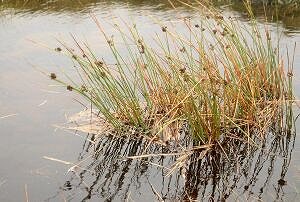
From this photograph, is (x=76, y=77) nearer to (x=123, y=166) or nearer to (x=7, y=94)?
(x=7, y=94)

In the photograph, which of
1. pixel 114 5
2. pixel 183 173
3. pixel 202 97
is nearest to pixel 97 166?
pixel 183 173

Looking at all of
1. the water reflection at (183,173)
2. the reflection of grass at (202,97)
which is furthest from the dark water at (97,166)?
the reflection of grass at (202,97)

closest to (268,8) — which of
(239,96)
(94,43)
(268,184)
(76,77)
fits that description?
(94,43)

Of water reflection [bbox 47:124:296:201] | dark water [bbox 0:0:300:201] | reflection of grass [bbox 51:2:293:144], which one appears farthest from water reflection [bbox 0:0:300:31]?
water reflection [bbox 47:124:296:201]

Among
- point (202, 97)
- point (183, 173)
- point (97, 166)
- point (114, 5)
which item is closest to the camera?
point (183, 173)

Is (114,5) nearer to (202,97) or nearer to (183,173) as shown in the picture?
(202,97)

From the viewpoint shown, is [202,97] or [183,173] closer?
[183,173]

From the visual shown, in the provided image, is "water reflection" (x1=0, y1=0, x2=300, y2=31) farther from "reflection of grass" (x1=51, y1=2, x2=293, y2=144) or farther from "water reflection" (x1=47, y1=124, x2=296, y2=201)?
"water reflection" (x1=47, y1=124, x2=296, y2=201)

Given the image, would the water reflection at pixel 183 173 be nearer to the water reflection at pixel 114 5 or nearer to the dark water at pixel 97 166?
the dark water at pixel 97 166
